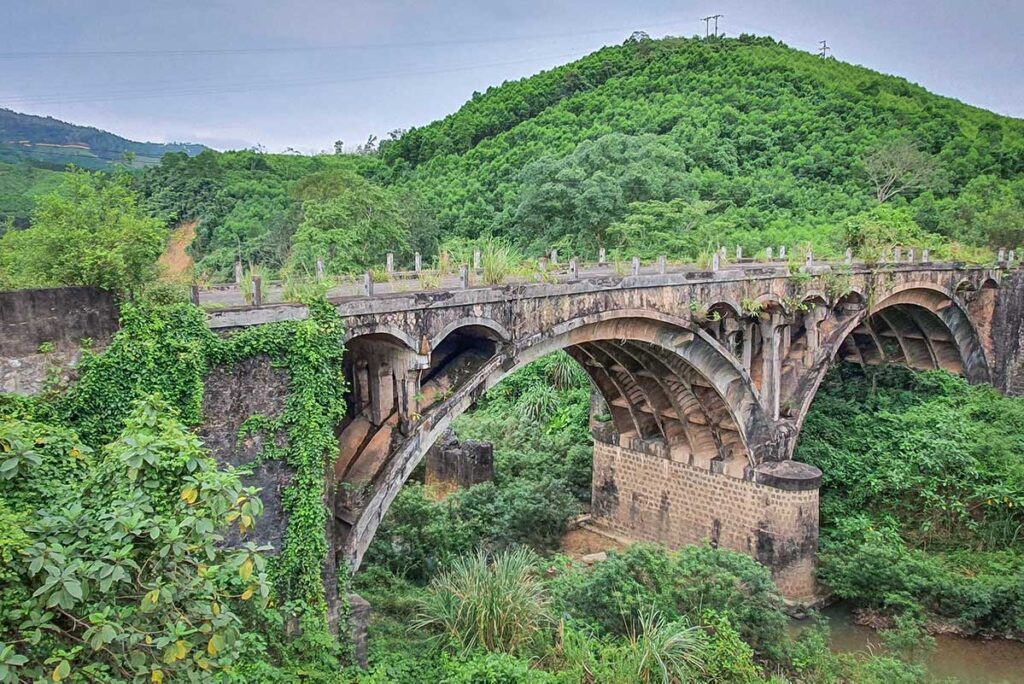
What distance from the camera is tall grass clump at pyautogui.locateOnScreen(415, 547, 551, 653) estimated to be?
11281 millimetres

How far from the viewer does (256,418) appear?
8.73 meters

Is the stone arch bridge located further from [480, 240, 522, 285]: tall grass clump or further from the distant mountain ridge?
the distant mountain ridge

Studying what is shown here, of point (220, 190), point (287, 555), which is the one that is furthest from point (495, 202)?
point (287, 555)

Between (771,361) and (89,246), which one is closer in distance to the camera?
(89,246)

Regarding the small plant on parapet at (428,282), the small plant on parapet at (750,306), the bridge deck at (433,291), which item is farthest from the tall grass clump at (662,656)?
the small plant on parapet at (750,306)

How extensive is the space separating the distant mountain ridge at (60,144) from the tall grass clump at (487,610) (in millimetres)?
60219

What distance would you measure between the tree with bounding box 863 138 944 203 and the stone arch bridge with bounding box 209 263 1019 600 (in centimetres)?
1858

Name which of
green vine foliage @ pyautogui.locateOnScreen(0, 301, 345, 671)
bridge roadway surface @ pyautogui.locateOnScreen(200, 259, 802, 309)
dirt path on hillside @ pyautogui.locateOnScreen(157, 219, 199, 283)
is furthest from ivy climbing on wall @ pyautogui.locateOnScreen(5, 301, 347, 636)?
dirt path on hillside @ pyautogui.locateOnScreen(157, 219, 199, 283)

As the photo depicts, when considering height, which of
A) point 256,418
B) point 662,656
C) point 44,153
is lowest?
point 662,656

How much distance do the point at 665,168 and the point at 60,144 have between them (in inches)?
2947

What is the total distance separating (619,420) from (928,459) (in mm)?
7584

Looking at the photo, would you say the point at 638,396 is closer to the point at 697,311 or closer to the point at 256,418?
the point at 697,311

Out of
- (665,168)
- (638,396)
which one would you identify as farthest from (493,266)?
(665,168)

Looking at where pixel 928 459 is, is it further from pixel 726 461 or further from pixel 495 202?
pixel 495 202
